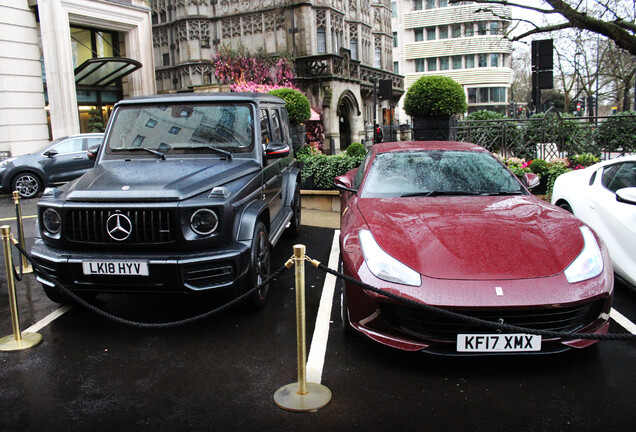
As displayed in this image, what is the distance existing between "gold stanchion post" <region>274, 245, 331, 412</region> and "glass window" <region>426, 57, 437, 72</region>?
215ft

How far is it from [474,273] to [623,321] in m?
2.07

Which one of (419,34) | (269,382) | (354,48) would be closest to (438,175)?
(269,382)

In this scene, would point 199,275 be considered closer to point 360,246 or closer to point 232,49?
point 360,246

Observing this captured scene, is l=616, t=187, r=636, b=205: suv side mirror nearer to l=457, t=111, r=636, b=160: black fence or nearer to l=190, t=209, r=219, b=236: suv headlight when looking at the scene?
l=190, t=209, r=219, b=236: suv headlight

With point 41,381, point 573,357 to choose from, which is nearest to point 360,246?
point 573,357

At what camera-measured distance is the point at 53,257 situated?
14.7 feet

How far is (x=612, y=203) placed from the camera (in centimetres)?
555

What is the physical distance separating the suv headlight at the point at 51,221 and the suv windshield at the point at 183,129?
124cm

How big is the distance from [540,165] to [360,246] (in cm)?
753

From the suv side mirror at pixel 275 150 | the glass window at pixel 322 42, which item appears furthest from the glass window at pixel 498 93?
the suv side mirror at pixel 275 150

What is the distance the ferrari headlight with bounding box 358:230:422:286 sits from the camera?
3746 mm

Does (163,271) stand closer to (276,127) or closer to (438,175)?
(438,175)

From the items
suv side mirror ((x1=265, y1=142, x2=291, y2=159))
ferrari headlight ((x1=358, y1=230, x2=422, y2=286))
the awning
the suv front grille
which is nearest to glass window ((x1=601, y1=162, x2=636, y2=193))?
ferrari headlight ((x1=358, y1=230, x2=422, y2=286))

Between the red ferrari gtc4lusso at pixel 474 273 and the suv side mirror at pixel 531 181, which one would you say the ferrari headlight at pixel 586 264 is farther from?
the suv side mirror at pixel 531 181
